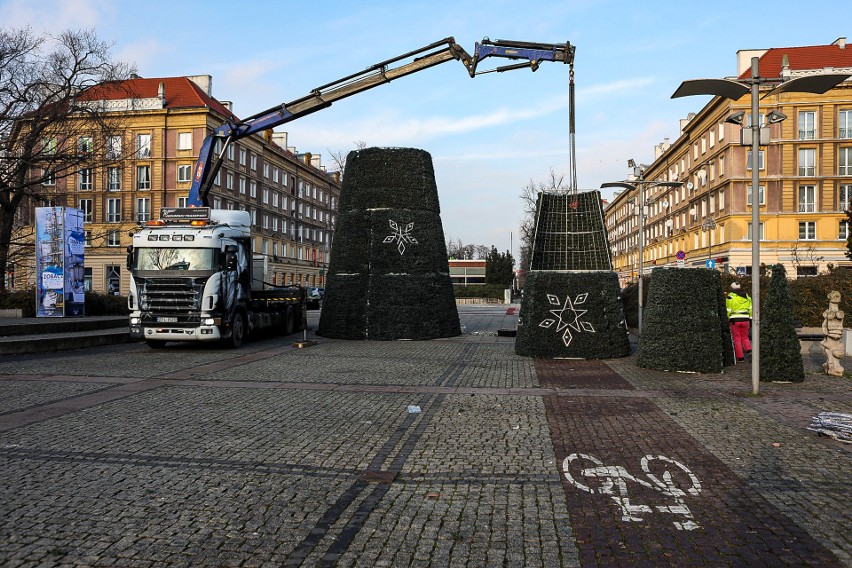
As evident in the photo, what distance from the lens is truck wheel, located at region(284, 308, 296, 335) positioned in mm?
23523

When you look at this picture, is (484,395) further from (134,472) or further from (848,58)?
(848,58)

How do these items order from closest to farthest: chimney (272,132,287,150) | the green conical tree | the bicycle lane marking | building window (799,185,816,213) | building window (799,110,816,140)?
the bicycle lane marking → the green conical tree → building window (799,110,816,140) → building window (799,185,816,213) → chimney (272,132,287,150)

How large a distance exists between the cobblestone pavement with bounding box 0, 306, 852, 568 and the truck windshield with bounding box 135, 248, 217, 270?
5.71 meters

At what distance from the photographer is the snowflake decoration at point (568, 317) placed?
49.8 feet

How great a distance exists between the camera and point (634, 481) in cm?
556

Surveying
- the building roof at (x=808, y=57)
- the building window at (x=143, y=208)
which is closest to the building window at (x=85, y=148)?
the building window at (x=143, y=208)

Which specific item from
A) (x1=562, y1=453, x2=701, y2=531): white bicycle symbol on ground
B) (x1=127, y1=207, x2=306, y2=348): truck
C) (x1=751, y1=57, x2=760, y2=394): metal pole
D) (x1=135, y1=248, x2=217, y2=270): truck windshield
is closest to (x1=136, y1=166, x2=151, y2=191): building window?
(x1=127, y1=207, x2=306, y2=348): truck

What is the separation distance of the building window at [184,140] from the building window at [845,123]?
56.8 metres

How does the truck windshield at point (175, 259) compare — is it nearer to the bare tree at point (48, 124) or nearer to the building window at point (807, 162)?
the bare tree at point (48, 124)

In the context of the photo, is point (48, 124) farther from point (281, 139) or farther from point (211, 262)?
point (281, 139)

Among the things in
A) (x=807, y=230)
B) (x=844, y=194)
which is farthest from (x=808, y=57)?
(x=807, y=230)

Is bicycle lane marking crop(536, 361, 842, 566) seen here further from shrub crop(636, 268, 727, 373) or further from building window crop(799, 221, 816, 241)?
building window crop(799, 221, 816, 241)

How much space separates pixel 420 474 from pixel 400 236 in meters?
15.2

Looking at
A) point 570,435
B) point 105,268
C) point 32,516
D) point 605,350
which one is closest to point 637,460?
point 570,435
